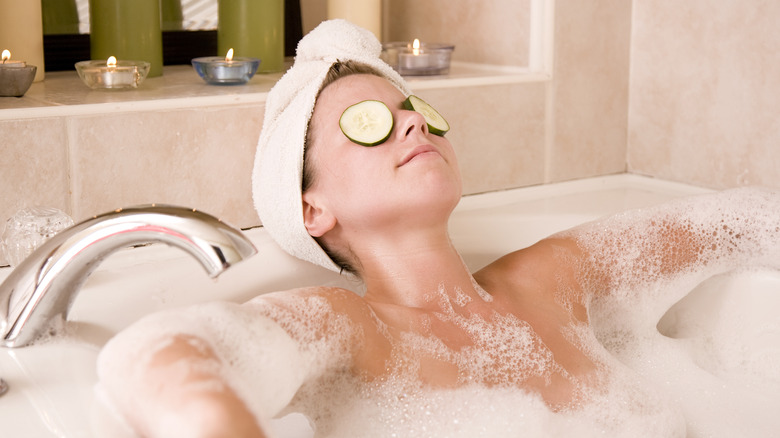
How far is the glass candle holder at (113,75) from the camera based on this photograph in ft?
5.11

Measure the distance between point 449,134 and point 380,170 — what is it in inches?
21.0

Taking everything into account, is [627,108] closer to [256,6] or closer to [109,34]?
[256,6]

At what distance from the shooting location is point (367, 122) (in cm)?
130

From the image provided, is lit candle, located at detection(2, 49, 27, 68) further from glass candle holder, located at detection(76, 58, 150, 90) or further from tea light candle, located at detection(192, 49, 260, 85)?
tea light candle, located at detection(192, 49, 260, 85)

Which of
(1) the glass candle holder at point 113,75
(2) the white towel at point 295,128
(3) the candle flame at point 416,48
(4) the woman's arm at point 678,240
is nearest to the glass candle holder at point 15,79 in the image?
(1) the glass candle holder at point 113,75

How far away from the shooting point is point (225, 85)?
1.67 m

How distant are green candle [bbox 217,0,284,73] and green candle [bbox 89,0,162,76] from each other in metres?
0.14

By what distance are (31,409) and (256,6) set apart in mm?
1036

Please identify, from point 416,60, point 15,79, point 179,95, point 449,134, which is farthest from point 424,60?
point 15,79

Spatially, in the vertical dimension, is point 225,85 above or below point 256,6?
below

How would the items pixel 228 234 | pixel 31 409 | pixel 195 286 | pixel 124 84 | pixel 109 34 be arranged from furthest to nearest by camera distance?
1. pixel 109 34
2. pixel 124 84
3. pixel 195 286
4. pixel 31 409
5. pixel 228 234

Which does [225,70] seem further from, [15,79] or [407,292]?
[407,292]

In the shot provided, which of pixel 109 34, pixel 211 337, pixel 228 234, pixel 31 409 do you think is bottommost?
pixel 31 409

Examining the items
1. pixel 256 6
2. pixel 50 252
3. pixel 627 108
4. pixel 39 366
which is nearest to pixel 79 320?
pixel 39 366
